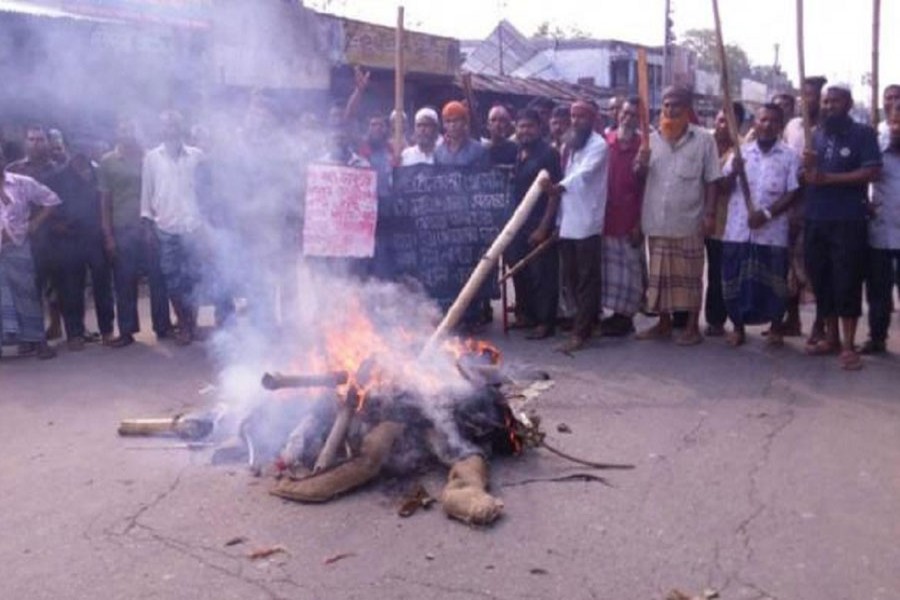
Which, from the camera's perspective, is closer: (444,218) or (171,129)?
(171,129)

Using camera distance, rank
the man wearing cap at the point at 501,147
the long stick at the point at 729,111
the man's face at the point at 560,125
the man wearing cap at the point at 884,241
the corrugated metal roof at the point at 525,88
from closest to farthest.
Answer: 1. the man wearing cap at the point at 884,241
2. the long stick at the point at 729,111
3. the man wearing cap at the point at 501,147
4. the man's face at the point at 560,125
5. the corrugated metal roof at the point at 525,88

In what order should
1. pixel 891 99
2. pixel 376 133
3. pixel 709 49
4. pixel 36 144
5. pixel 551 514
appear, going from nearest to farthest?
pixel 551 514 < pixel 891 99 < pixel 36 144 < pixel 376 133 < pixel 709 49

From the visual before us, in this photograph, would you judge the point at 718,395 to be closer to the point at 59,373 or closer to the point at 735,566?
the point at 735,566

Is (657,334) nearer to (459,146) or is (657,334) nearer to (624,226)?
(624,226)

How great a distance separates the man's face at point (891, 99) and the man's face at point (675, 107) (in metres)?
1.51

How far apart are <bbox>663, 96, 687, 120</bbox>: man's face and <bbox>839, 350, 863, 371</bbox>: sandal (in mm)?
2299

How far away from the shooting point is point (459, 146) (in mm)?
8703

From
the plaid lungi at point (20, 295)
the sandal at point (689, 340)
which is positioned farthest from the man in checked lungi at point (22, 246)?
the sandal at point (689, 340)

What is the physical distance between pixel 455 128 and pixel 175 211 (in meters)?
2.59

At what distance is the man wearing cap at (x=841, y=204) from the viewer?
7.11 meters

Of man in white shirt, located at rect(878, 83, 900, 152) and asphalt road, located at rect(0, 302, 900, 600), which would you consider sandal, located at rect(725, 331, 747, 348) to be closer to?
asphalt road, located at rect(0, 302, 900, 600)

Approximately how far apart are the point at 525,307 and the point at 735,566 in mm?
5090

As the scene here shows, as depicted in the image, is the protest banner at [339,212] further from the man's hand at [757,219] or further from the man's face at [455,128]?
the man's hand at [757,219]

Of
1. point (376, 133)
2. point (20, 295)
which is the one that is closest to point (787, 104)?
point (376, 133)
